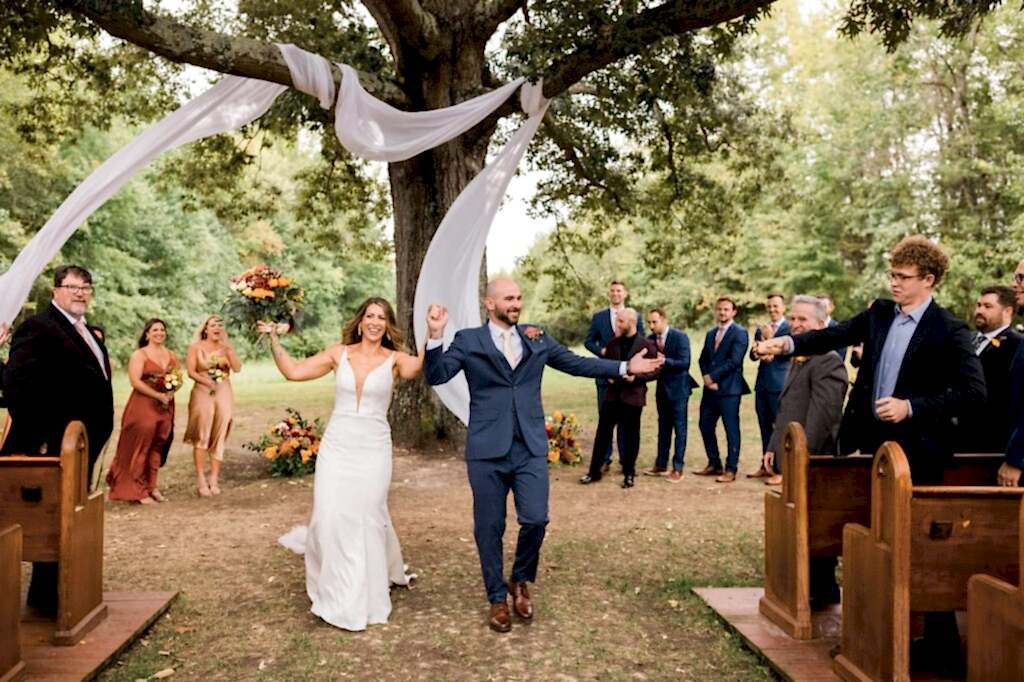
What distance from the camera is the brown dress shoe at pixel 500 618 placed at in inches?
213

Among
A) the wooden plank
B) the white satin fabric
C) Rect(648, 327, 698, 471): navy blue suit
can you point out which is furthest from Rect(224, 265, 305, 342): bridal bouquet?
Rect(648, 327, 698, 471): navy blue suit

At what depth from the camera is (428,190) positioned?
1134cm

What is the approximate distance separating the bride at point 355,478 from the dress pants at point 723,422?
5.57 meters

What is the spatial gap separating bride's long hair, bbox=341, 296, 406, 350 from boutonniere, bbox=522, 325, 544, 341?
1027 millimetres

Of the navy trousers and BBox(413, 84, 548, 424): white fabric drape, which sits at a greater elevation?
BBox(413, 84, 548, 424): white fabric drape

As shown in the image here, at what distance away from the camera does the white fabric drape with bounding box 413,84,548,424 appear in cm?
871

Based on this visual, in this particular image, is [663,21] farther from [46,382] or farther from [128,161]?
[46,382]

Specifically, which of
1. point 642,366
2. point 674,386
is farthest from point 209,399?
point 642,366

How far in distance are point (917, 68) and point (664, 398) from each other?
790 inches

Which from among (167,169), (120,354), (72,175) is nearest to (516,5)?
(167,169)

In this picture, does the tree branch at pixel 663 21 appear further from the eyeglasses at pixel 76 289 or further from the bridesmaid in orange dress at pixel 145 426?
the bridesmaid in orange dress at pixel 145 426

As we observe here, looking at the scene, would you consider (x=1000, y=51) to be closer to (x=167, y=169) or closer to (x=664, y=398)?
(x=664, y=398)

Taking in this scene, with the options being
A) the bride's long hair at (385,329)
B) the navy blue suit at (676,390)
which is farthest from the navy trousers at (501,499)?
the navy blue suit at (676,390)

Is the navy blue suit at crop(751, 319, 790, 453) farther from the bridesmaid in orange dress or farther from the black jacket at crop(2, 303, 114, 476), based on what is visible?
the black jacket at crop(2, 303, 114, 476)
